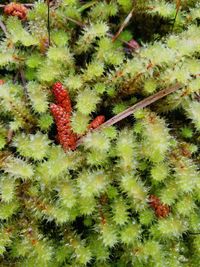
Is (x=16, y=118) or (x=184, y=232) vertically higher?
(x=16, y=118)

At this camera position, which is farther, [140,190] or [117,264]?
[117,264]

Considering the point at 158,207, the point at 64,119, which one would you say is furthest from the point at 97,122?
the point at 158,207

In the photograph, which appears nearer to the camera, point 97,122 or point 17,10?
point 97,122

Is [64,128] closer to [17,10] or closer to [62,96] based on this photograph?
[62,96]

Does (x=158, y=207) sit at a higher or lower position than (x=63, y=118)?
lower

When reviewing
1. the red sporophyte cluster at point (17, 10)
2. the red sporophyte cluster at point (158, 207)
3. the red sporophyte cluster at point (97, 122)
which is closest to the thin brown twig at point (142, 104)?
the red sporophyte cluster at point (97, 122)

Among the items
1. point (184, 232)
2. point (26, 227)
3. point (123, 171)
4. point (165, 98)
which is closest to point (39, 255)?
point (26, 227)

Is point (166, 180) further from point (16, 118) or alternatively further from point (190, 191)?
point (16, 118)
